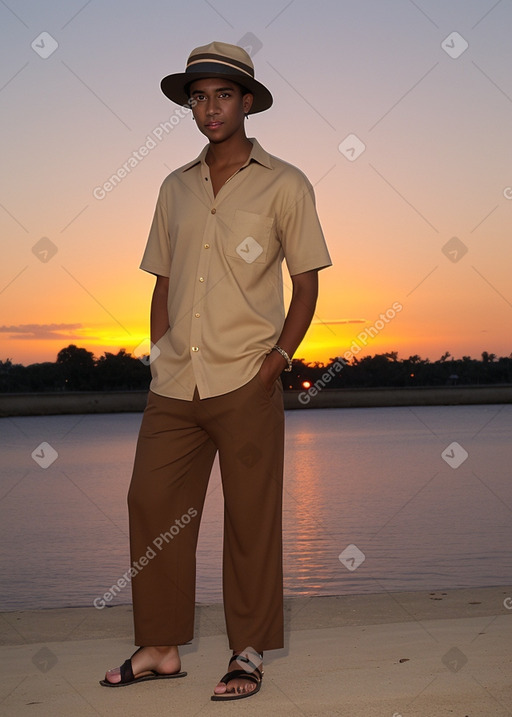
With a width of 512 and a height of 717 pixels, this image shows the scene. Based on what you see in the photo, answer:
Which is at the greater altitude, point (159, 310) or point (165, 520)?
point (159, 310)

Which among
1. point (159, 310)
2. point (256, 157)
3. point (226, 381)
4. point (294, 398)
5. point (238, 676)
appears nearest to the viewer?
point (238, 676)

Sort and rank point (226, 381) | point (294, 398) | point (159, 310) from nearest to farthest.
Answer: point (226, 381), point (159, 310), point (294, 398)

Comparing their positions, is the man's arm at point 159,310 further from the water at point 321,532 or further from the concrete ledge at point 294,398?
the concrete ledge at point 294,398

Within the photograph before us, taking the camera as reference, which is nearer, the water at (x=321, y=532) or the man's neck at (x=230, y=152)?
the man's neck at (x=230, y=152)

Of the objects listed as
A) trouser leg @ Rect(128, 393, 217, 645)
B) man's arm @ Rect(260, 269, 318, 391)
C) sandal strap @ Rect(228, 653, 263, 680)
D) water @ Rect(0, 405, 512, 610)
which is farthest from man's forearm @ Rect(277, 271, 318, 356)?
water @ Rect(0, 405, 512, 610)

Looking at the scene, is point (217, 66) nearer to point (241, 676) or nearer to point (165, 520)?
point (165, 520)

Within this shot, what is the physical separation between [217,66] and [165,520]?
1.41 metres

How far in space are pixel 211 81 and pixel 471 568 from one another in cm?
710

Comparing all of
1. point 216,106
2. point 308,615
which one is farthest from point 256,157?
point 308,615

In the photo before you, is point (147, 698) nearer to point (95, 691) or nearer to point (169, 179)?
point (95, 691)

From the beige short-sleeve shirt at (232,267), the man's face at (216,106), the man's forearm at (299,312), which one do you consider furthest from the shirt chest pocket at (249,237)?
the man's face at (216,106)

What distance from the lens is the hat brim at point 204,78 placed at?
10.1 feet

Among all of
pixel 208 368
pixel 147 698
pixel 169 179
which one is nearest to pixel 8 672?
pixel 147 698

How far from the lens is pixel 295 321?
122 inches
